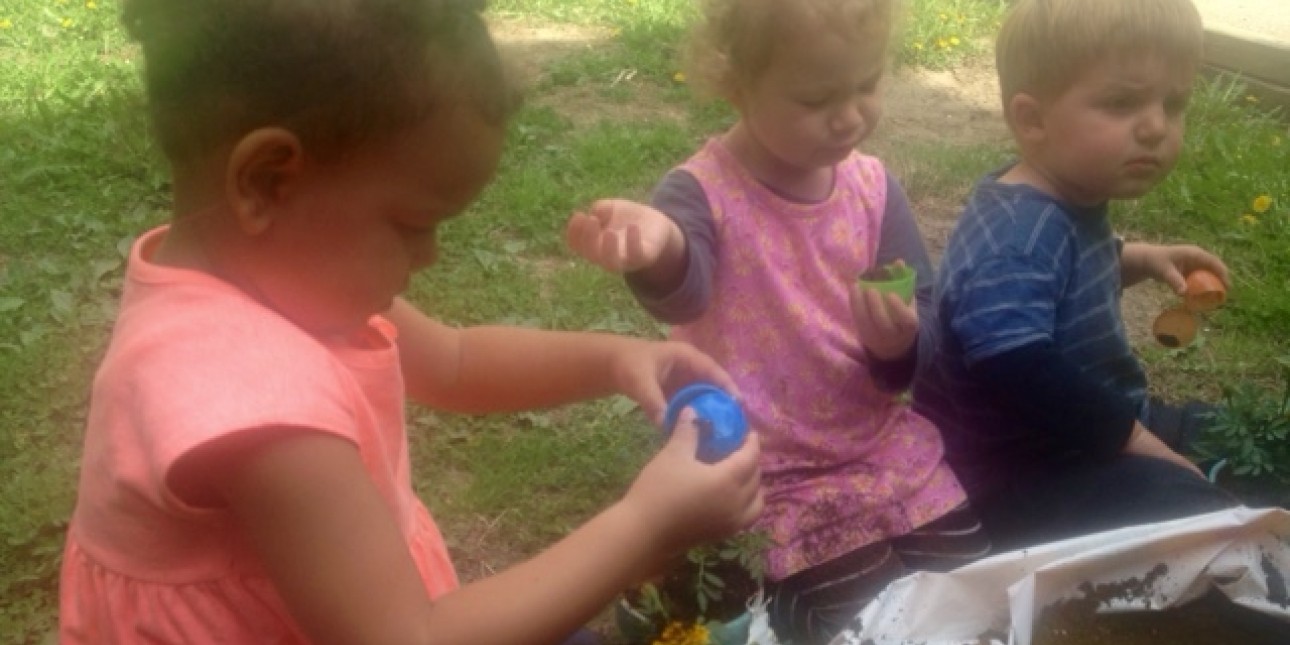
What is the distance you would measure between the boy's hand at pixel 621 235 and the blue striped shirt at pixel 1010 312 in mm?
518

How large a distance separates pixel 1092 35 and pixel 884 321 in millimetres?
646

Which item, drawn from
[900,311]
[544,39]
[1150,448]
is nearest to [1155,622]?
[1150,448]

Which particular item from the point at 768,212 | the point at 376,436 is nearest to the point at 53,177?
the point at 768,212

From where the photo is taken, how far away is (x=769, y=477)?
229cm

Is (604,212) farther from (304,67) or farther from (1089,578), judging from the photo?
(1089,578)

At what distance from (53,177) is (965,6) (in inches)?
149

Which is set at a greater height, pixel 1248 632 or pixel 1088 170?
pixel 1088 170

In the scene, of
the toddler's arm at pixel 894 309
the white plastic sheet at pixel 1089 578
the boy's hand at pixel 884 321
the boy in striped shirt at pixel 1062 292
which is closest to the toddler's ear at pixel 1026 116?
the boy in striped shirt at pixel 1062 292

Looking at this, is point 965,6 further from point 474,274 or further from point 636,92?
point 474,274

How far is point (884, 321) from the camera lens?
2.06 m

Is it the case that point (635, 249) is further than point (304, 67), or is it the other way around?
point (635, 249)

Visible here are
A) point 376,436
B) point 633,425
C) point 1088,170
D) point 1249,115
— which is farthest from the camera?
point 1249,115

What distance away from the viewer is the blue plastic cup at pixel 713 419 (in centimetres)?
156

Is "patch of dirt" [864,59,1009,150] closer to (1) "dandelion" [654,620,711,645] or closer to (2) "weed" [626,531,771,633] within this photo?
(2) "weed" [626,531,771,633]
